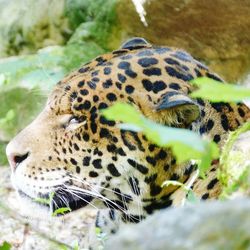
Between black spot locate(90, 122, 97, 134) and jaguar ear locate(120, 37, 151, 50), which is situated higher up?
jaguar ear locate(120, 37, 151, 50)

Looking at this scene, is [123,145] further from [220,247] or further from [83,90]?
[220,247]

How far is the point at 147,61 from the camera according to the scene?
15.9 ft

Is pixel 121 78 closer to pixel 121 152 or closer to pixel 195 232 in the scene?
pixel 121 152

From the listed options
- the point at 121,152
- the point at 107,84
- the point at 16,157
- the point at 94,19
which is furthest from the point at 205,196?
the point at 94,19

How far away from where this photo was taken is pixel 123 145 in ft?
15.4

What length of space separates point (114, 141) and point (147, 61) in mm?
524

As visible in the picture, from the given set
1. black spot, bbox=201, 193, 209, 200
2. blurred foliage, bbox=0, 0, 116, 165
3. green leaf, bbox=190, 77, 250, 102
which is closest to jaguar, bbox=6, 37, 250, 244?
black spot, bbox=201, 193, 209, 200

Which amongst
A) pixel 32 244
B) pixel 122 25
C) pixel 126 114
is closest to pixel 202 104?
pixel 32 244

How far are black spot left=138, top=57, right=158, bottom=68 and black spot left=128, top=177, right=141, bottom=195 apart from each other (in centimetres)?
67

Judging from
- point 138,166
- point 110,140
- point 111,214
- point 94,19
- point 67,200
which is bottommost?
point 94,19

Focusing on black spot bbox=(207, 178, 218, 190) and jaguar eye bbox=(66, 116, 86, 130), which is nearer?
black spot bbox=(207, 178, 218, 190)

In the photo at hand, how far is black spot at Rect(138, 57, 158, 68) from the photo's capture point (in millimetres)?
4832

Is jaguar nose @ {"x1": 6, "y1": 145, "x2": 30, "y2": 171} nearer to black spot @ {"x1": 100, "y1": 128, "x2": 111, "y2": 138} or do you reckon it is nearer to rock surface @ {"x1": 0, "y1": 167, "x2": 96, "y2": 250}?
black spot @ {"x1": 100, "y1": 128, "x2": 111, "y2": 138}

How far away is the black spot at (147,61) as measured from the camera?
190 inches
